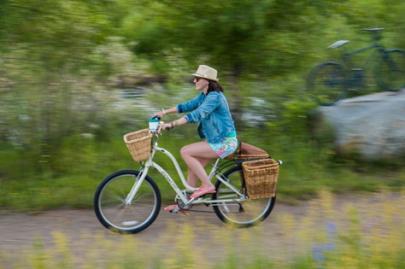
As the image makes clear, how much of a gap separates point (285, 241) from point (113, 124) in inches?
175

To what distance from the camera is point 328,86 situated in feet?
37.5

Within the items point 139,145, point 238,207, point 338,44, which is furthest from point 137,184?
point 338,44

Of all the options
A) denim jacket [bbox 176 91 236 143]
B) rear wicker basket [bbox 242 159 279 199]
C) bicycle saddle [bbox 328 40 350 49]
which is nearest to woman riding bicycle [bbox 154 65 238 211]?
denim jacket [bbox 176 91 236 143]

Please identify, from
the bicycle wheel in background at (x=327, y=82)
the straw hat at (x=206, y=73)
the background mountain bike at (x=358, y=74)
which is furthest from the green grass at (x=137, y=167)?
the straw hat at (x=206, y=73)

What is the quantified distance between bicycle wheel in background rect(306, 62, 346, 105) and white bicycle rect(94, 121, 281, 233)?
360 centimetres

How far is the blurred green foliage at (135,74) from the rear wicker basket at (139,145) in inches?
62.1

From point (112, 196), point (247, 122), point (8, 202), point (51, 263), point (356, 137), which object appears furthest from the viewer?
point (247, 122)

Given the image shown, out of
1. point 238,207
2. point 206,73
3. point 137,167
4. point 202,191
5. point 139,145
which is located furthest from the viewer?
point 137,167

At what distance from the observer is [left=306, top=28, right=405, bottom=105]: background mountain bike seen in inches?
448

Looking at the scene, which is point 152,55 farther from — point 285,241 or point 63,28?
point 285,241

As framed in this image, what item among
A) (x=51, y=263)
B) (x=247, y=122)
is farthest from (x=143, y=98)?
(x=51, y=263)

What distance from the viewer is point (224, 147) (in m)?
7.75

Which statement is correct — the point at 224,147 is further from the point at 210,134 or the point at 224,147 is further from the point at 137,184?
the point at 137,184

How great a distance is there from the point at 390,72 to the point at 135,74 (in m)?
3.92
